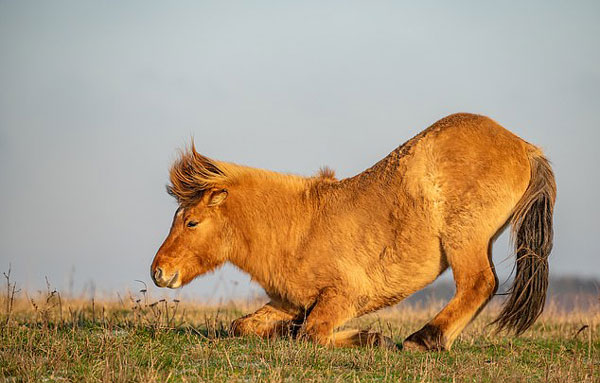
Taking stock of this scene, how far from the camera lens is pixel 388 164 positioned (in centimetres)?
786

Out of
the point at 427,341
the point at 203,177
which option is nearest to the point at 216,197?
the point at 203,177

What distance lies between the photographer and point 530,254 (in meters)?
7.29

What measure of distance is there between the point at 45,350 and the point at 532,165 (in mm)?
4797

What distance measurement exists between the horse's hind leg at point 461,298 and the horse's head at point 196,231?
2.20 m

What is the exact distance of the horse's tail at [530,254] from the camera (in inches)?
283

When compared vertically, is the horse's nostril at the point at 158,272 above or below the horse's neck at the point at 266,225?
below

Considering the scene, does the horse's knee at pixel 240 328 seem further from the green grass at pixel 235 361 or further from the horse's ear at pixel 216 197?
the horse's ear at pixel 216 197

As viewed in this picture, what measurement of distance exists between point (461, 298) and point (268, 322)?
6.47ft

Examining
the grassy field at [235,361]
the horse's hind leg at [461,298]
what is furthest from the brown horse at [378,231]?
the grassy field at [235,361]

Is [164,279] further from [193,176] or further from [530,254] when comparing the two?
[530,254]

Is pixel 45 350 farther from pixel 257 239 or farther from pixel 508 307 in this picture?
pixel 508 307

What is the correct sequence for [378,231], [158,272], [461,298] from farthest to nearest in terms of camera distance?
[158,272]
[378,231]
[461,298]

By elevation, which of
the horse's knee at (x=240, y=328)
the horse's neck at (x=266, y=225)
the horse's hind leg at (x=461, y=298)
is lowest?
the horse's knee at (x=240, y=328)

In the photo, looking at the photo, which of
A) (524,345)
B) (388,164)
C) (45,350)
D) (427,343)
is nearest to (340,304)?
(427,343)
